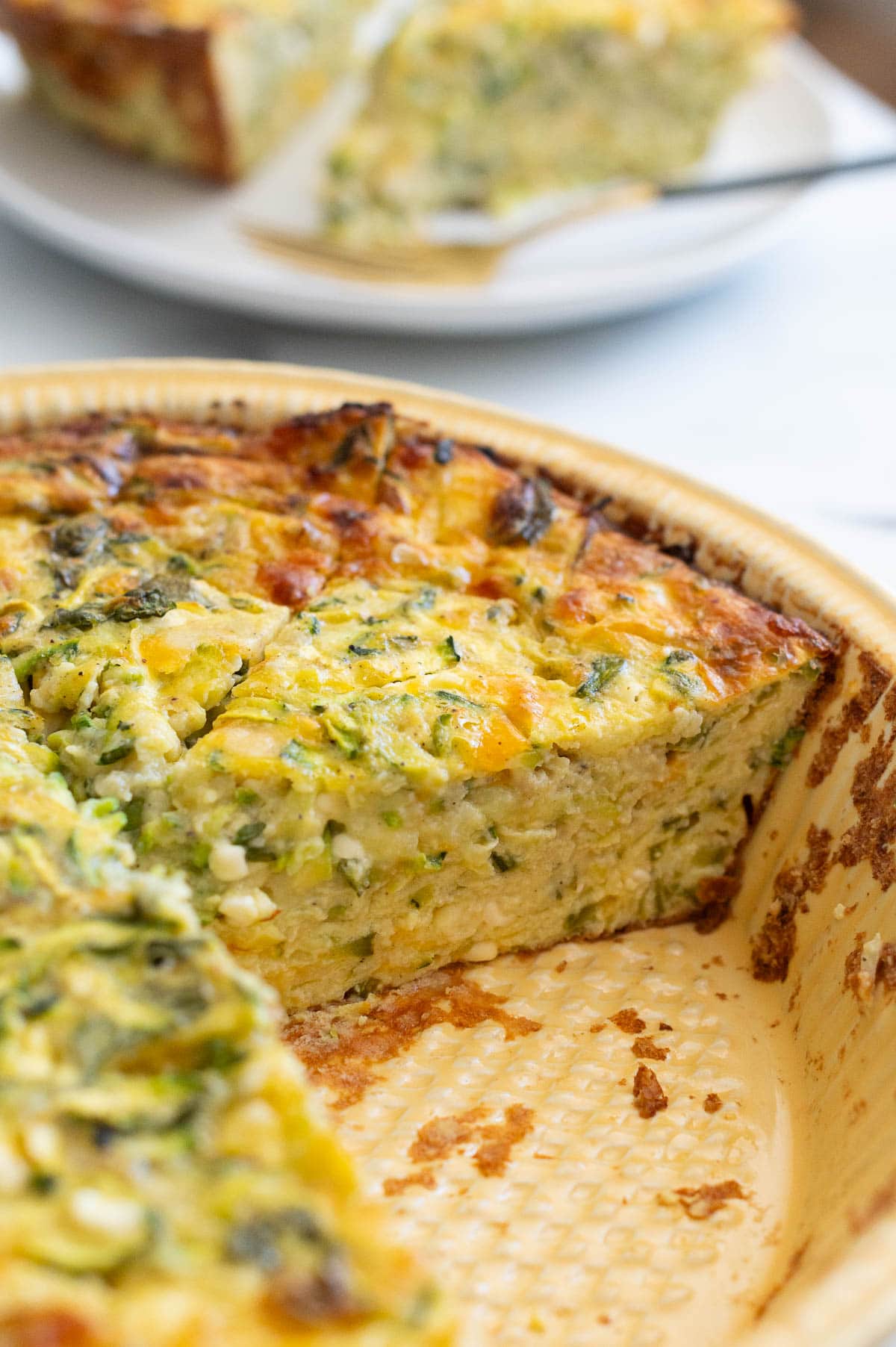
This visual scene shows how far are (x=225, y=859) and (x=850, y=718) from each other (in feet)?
3.89

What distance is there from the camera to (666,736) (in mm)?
2461

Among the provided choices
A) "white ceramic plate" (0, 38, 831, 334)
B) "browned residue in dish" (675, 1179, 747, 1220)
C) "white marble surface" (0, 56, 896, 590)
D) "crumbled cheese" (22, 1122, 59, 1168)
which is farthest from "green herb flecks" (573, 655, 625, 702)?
"white ceramic plate" (0, 38, 831, 334)

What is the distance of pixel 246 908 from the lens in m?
2.20

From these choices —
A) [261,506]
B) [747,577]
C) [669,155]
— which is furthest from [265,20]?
[747,577]

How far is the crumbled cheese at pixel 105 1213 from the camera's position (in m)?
1.38

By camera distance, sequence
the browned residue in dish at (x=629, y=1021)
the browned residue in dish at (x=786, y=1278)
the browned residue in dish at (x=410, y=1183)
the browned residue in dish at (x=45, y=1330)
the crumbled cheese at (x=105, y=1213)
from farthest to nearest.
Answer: the browned residue in dish at (x=629, y=1021) → the browned residue in dish at (x=410, y=1183) → the browned residue in dish at (x=786, y=1278) → the crumbled cheese at (x=105, y=1213) → the browned residue in dish at (x=45, y=1330)

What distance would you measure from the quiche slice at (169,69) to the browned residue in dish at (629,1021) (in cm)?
364

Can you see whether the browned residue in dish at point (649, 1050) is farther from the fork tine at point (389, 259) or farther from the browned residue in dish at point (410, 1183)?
the fork tine at point (389, 259)

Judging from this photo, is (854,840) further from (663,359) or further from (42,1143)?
(663,359)

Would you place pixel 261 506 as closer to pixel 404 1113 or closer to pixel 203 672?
pixel 203 672

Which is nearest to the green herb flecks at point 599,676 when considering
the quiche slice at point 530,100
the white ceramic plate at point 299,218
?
the white ceramic plate at point 299,218

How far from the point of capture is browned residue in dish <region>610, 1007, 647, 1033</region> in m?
2.44

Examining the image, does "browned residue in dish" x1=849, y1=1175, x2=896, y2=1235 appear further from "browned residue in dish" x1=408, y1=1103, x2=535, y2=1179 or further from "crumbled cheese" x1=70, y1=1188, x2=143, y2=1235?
"crumbled cheese" x1=70, y1=1188, x2=143, y2=1235

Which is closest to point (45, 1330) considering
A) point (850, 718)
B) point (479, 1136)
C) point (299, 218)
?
point (479, 1136)
